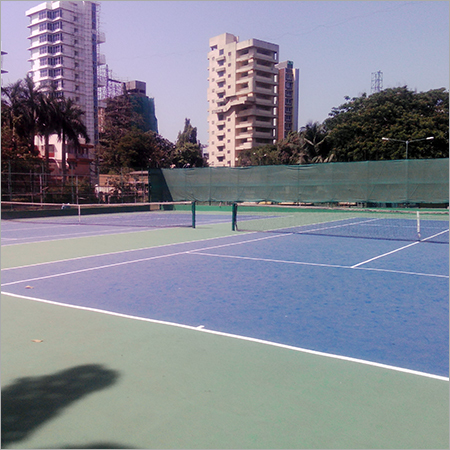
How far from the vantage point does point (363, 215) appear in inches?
987

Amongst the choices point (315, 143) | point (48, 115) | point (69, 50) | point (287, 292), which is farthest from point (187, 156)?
point (287, 292)

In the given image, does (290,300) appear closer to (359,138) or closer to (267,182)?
(267,182)

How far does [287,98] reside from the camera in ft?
335

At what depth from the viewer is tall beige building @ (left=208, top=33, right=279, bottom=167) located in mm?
77625

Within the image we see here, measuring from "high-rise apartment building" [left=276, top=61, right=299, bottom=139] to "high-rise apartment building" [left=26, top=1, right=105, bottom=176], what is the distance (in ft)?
129

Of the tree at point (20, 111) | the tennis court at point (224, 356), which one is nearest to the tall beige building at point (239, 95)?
the tree at point (20, 111)

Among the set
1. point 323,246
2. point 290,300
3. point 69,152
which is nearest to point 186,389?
point 290,300

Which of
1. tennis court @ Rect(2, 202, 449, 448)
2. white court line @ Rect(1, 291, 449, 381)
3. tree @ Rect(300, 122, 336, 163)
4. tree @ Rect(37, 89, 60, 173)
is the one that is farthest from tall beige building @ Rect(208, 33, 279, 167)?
white court line @ Rect(1, 291, 449, 381)

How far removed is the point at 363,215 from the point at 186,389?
2307cm

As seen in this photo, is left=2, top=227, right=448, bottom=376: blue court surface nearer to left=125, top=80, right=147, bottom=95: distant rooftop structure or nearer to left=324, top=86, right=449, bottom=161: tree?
left=324, top=86, right=449, bottom=161: tree

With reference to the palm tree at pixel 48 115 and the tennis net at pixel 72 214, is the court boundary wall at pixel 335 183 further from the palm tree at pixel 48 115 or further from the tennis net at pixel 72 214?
the palm tree at pixel 48 115

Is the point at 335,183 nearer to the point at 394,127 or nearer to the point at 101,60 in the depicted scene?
the point at 394,127

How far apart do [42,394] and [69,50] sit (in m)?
87.9

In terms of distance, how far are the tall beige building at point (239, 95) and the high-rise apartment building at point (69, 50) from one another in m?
21.5
